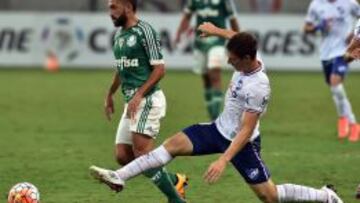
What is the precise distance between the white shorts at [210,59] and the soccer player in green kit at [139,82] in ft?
24.2

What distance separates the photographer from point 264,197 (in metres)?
9.16

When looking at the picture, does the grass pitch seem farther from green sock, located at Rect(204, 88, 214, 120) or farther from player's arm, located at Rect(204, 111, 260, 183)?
player's arm, located at Rect(204, 111, 260, 183)

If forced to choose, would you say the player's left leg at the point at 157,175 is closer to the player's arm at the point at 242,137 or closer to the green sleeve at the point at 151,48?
the green sleeve at the point at 151,48

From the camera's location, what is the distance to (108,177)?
8766mm

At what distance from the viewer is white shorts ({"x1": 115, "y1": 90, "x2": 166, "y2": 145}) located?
9.66 metres

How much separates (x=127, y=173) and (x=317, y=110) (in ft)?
38.5

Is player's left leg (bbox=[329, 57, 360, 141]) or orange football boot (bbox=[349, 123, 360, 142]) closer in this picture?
orange football boot (bbox=[349, 123, 360, 142])

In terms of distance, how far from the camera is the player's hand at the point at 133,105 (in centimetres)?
957

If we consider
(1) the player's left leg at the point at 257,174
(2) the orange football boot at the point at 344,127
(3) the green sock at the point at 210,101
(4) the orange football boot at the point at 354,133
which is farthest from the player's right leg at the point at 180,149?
(3) the green sock at the point at 210,101

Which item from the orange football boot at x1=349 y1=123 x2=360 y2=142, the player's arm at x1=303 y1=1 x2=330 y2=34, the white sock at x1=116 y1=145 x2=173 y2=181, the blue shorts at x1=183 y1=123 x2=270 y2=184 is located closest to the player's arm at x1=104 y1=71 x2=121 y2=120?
the blue shorts at x1=183 y1=123 x2=270 y2=184

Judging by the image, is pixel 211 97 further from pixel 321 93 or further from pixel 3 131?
pixel 321 93

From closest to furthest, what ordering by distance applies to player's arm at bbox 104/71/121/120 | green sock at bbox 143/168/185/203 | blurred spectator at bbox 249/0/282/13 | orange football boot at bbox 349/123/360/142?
green sock at bbox 143/168/185/203 < player's arm at bbox 104/71/121/120 < orange football boot at bbox 349/123/360/142 < blurred spectator at bbox 249/0/282/13

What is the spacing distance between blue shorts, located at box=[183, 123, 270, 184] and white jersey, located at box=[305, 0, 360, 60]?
717cm

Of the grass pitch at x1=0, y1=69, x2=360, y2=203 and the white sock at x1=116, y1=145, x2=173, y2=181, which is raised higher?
the white sock at x1=116, y1=145, x2=173, y2=181
